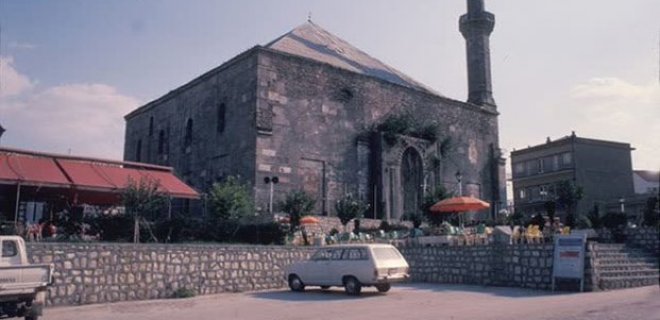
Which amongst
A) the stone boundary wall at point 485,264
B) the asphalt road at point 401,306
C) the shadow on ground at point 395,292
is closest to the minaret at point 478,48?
the stone boundary wall at point 485,264

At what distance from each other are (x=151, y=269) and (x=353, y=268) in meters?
5.45

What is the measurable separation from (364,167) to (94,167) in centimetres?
1371

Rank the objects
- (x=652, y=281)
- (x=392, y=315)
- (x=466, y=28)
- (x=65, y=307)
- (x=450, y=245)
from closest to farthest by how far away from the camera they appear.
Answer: (x=392, y=315) → (x=65, y=307) → (x=652, y=281) → (x=450, y=245) → (x=466, y=28)

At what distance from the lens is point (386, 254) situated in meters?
14.8

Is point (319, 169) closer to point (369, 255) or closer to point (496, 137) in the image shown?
point (369, 255)

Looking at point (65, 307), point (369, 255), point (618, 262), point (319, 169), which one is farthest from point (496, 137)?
point (65, 307)

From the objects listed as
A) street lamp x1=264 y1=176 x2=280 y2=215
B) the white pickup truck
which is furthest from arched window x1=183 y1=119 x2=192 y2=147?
the white pickup truck

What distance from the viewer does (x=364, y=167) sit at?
2838 centimetres

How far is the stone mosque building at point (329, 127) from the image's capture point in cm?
2527

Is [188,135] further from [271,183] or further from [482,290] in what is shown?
[482,290]

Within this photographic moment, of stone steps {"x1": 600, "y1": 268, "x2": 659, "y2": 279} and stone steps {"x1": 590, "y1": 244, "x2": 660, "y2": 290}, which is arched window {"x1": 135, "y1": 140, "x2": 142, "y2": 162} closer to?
stone steps {"x1": 590, "y1": 244, "x2": 660, "y2": 290}

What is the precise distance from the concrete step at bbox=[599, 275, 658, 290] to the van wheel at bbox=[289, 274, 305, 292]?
825 cm

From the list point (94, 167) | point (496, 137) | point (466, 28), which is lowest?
point (94, 167)

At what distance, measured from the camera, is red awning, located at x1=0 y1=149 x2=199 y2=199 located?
16672 mm
